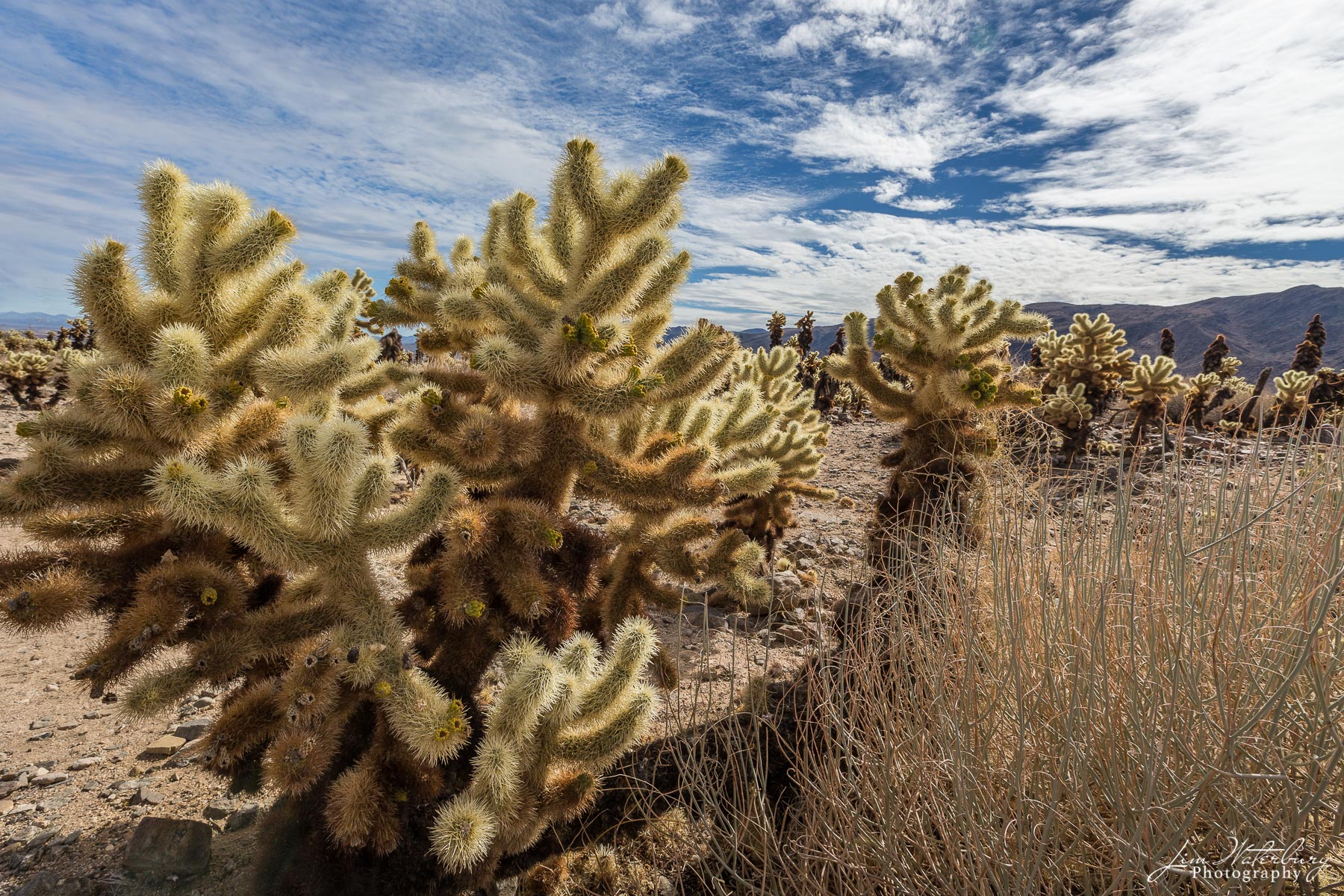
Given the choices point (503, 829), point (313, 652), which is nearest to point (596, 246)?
point (313, 652)

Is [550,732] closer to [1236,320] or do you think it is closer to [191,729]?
[191,729]

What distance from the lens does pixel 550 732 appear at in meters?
2.61

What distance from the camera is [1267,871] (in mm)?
2061

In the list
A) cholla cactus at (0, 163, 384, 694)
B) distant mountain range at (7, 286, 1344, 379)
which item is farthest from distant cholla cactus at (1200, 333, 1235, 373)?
distant mountain range at (7, 286, 1344, 379)

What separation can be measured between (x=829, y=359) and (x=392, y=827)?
18.0ft

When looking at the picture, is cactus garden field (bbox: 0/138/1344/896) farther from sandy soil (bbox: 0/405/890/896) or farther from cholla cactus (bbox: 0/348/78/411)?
cholla cactus (bbox: 0/348/78/411)

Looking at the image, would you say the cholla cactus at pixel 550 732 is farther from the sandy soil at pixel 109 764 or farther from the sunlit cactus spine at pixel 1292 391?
the sunlit cactus spine at pixel 1292 391

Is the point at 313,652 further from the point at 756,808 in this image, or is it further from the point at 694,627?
the point at 694,627

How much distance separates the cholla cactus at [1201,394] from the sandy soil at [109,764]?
11578mm

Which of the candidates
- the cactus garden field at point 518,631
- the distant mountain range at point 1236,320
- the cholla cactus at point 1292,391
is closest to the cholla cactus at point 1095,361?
the cholla cactus at point 1292,391

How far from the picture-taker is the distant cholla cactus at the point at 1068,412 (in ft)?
39.4

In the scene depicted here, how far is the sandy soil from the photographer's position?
2.90 metres

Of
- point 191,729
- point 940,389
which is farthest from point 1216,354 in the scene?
point 191,729

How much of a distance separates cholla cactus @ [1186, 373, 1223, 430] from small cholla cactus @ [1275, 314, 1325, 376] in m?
2.17
